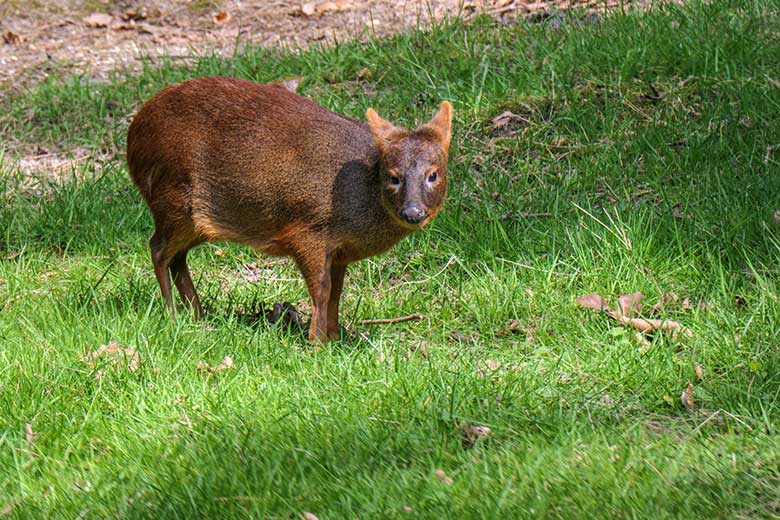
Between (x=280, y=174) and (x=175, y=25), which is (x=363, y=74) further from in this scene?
(x=280, y=174)

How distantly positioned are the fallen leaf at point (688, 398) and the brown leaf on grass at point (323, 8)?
6035 millimetres

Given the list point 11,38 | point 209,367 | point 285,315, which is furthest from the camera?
point 11,38

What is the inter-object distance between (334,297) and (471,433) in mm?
1756

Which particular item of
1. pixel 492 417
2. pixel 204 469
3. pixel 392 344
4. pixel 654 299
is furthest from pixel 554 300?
pixel 204 469

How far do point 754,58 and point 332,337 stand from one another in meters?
3.53

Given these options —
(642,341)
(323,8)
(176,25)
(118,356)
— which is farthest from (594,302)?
(176,25)

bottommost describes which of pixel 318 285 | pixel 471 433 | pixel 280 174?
pixel 318 285

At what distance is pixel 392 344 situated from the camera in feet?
17.7

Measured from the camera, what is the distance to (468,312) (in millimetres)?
5797

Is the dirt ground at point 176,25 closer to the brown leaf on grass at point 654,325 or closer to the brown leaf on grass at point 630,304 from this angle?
the brown leaf on grass at point 630,304

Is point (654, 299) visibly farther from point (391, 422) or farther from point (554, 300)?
point (391, 422)

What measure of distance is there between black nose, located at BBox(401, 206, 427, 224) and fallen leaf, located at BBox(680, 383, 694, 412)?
1.40 metres

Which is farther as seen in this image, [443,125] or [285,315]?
[285,315]

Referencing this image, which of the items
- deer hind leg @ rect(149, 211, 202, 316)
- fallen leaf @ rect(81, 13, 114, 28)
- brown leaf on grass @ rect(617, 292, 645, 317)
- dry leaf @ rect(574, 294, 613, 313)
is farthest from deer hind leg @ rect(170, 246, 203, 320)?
fallen leaf @ rect(81, 13, 114, 28)
